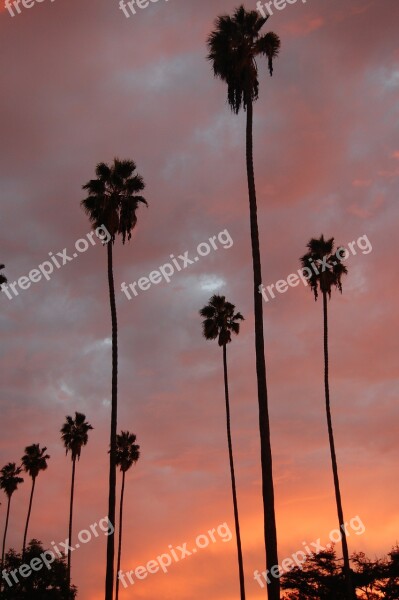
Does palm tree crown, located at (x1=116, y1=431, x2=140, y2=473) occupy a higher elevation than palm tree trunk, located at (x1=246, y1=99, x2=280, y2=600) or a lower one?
higher

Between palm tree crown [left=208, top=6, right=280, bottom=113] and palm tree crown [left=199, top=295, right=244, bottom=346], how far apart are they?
27.2m

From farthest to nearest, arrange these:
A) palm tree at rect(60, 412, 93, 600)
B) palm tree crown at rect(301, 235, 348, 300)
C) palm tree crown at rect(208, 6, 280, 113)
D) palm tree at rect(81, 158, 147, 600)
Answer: palm tree at rect(60, 412, 93, 600) → palm tree crown at rect(301, 235, 348, 300) → palm tree at rect(81, 158, 147, 600) → palm tree crown at rect(208, 6, 280, 113)

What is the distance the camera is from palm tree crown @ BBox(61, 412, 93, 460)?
216ft

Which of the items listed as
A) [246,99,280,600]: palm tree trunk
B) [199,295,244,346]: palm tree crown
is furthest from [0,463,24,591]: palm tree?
[246,99,280,600]: palm tree trunk

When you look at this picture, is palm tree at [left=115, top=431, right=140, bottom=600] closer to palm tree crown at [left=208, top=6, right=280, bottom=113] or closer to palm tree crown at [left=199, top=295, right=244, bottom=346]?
palm tree crown at [left=199, top=295, right=244, bottom=346]

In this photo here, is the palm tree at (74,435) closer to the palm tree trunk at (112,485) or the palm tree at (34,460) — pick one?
the palm tree at (34,460)

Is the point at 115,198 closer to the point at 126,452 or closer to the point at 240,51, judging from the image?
the point at 240,51

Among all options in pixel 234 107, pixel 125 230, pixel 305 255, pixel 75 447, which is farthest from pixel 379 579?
pixel 234 107

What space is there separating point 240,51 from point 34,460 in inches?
2415

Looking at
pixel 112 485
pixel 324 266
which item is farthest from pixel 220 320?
pixel 112 485

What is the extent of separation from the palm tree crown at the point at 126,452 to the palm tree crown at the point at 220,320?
73.7 feet

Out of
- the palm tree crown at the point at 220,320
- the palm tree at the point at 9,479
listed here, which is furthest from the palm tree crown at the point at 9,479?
the palm tree crown at the point at 220,320

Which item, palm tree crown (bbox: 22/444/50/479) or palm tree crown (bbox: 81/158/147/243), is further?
palm tree crown (bbox: 22/444/50/479)

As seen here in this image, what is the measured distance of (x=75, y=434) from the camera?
66062 millimetres
